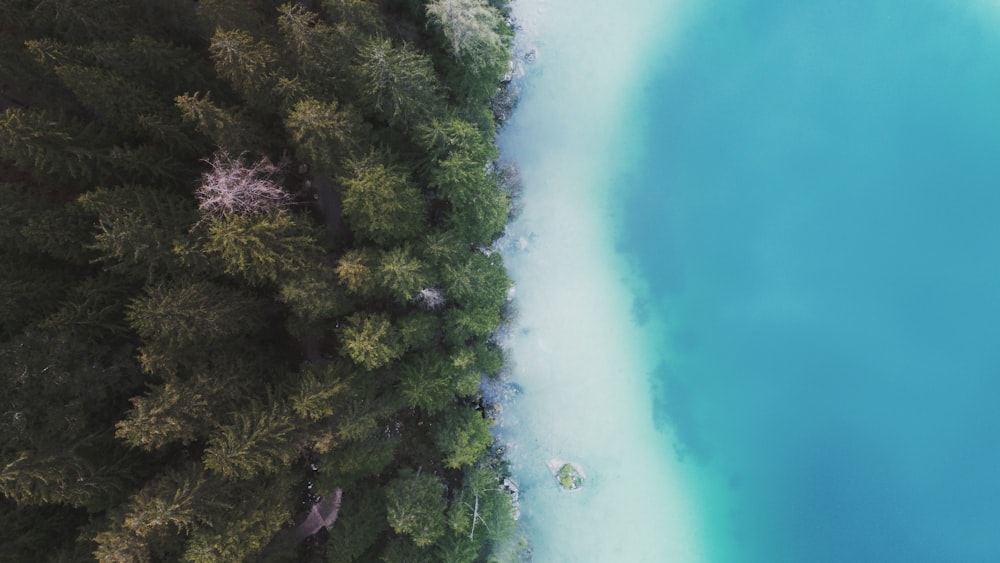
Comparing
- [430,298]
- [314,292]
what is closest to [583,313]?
[430,298]

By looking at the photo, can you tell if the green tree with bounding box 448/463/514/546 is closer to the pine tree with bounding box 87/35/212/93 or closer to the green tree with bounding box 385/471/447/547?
the green tree with bounding box 385/471/447/547

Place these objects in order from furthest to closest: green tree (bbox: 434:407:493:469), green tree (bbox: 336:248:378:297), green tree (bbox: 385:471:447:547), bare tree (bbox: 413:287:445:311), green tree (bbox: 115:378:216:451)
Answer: green tree (bbox: 434:407:493:469), bare tree (bbox: 413:287:445:311), green tree (bbox: 385:471:447:547), green tree (bbox: 336:248:378:297), green tree (bbox: 115:378:216:451)

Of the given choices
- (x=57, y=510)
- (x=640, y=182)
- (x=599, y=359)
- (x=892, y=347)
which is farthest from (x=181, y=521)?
(x=892, y=347)

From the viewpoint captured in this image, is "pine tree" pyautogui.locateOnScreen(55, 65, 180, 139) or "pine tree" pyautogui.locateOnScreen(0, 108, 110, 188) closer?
"pine tree" pyautogui.locateOnScreen(0, 108, 110, 188)

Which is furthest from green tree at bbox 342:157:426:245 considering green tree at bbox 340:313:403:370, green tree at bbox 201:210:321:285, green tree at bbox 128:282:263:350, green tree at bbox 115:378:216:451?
green tree at bbox 115:378:216:451

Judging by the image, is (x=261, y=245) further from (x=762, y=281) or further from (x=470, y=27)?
(x=762, y=281)

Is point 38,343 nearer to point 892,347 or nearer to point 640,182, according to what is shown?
point 640,182

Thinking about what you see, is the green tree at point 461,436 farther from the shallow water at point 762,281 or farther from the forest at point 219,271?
the shallow water at point 762,281

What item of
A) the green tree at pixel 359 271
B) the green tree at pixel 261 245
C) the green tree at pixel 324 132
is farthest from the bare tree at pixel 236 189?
the green tree at pixel 359 271
